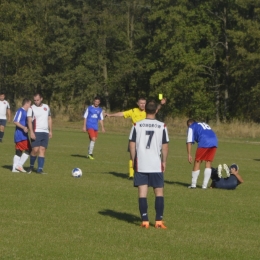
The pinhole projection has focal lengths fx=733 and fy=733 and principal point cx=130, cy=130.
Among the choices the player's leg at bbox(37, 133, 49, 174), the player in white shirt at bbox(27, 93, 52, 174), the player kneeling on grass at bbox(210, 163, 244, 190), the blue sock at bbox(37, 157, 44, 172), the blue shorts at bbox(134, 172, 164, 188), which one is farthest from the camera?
the blue sock at bbox(37, 157, 44, 172)

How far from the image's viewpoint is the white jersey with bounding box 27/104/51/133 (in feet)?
56.9

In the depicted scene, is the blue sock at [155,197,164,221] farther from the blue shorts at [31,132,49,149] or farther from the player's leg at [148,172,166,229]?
the blue shorts at [31,132,49,149]

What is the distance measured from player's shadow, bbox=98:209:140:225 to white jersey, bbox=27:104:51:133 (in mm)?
5725

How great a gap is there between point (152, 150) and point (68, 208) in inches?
99.1

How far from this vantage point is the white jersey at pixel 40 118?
56.9 feet

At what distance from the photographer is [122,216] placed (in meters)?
11.5

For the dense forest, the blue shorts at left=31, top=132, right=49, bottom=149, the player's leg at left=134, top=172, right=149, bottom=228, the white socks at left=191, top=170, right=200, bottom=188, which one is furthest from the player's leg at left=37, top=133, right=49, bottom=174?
the dense forest

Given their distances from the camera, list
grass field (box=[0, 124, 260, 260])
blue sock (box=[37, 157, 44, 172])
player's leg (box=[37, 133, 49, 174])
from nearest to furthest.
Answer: grass field (box=[0, 124, 260, 260])
player's leg (box=[37, 133, 49, 174])
blue sock (box=[37, 157, 44, 172])

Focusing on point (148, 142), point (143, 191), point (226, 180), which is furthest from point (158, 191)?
point (226, 180)

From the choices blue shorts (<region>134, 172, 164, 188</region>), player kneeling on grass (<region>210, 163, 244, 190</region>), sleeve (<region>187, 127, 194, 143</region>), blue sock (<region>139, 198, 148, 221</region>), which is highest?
sleeve (<region>187, 127, 194, 143</region>)

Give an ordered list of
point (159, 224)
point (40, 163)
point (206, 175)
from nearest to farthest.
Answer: point (159, 224) → point (206, 175) → point (40, 163)

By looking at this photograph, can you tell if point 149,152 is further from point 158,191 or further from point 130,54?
point 130,54

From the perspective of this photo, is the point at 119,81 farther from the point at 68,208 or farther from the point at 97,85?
the point at 68,208

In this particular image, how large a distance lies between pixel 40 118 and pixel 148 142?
7666mm
